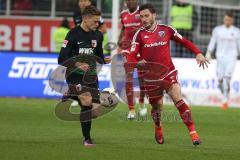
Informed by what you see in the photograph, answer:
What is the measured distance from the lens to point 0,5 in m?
29.7

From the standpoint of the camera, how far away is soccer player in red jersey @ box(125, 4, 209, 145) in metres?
13.2

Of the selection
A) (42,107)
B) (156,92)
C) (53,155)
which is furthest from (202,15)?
(53,155)

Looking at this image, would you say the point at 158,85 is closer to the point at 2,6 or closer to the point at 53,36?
the point at 53,36

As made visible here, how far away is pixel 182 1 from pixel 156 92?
1333 centimetres

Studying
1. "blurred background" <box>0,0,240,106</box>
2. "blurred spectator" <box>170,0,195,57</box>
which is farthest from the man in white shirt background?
"blurred spectator" <box>170,0,195,57</box>

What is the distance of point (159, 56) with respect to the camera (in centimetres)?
1336

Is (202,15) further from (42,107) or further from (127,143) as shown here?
(127,143)

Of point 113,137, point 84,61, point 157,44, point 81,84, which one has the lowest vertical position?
point 113,137

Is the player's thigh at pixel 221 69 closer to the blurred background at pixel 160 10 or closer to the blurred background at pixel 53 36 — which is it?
the blurred background at pixel 53 36

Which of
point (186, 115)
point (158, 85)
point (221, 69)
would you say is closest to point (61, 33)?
point (221, 69)

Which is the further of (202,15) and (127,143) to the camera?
(202,15)

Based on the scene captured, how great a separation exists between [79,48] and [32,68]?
10.2 meters

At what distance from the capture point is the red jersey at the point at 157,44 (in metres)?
13.4

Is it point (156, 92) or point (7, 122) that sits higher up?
point (156, 92)
